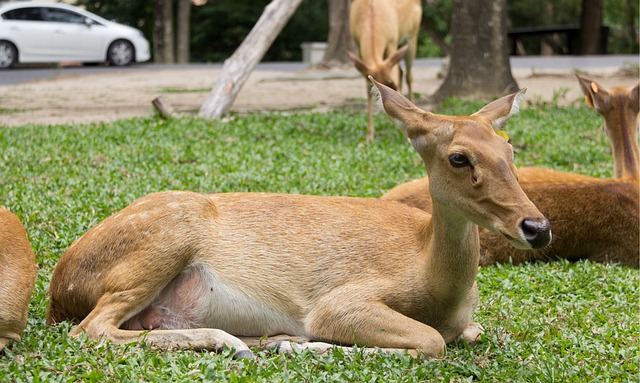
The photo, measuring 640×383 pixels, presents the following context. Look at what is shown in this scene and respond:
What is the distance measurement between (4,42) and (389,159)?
771 inches

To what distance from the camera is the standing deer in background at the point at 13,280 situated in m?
4.31

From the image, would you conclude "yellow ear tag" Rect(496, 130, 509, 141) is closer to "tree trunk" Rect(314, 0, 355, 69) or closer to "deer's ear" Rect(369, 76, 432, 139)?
"deer's ear" Rect(369, 76, 432, 139)

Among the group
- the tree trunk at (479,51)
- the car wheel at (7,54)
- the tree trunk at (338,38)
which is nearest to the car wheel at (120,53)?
the car wheel at (7,54)

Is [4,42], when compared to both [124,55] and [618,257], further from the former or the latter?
[618,257]

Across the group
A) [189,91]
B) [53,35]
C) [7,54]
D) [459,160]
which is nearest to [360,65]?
[459,160]

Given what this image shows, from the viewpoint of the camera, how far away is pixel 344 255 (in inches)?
193

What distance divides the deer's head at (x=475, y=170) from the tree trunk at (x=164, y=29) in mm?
30484

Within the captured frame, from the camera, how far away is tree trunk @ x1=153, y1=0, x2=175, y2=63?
112ft

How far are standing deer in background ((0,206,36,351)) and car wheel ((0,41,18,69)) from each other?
2348cm

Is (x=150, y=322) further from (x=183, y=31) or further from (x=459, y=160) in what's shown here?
(x=183, y=31)

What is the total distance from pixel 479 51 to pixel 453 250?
10817mm

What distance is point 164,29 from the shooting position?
113ft

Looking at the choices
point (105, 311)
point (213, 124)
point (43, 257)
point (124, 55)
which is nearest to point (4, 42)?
point (124, 55)

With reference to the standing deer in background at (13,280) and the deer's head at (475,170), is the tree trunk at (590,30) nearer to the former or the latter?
the deer's head at (475,170)
